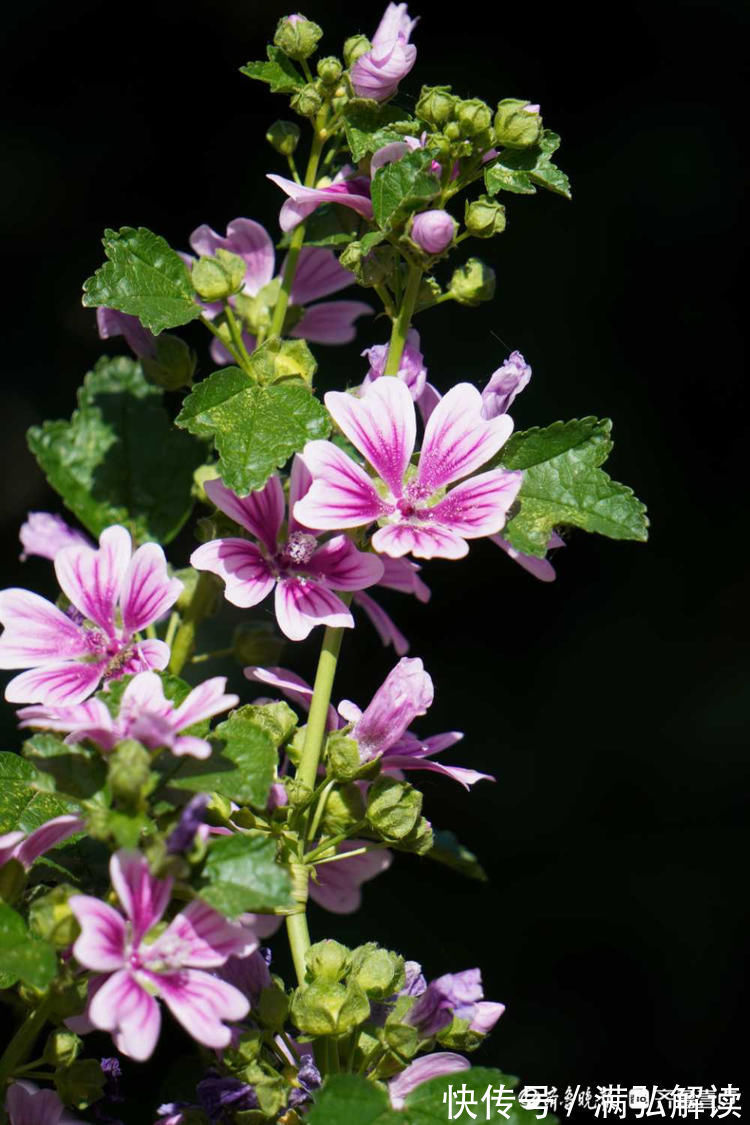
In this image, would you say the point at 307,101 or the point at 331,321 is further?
the point at 331,321

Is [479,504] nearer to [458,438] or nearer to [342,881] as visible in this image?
[458,438]

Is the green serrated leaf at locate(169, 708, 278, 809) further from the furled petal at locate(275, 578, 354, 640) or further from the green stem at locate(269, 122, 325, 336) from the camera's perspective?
the green stem at locate(269, 122, 325, 336)

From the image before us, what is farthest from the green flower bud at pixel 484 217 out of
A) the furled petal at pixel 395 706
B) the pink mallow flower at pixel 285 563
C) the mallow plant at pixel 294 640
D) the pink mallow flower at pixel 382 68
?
the furled petal at pixel 395 706

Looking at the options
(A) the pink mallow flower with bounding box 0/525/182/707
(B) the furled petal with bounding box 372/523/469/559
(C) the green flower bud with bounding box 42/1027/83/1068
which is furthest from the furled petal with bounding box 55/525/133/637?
(C) the green flower bud with bounding box 42/1027/83/1068

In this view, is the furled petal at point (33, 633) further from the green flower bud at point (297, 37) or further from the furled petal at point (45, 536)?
the green flower bud at point (297, 37)

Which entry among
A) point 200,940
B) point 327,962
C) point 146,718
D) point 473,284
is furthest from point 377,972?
point 473,284

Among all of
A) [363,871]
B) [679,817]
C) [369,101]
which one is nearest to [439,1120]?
[363,871]

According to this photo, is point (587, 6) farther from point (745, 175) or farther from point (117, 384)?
point (117, 384)
